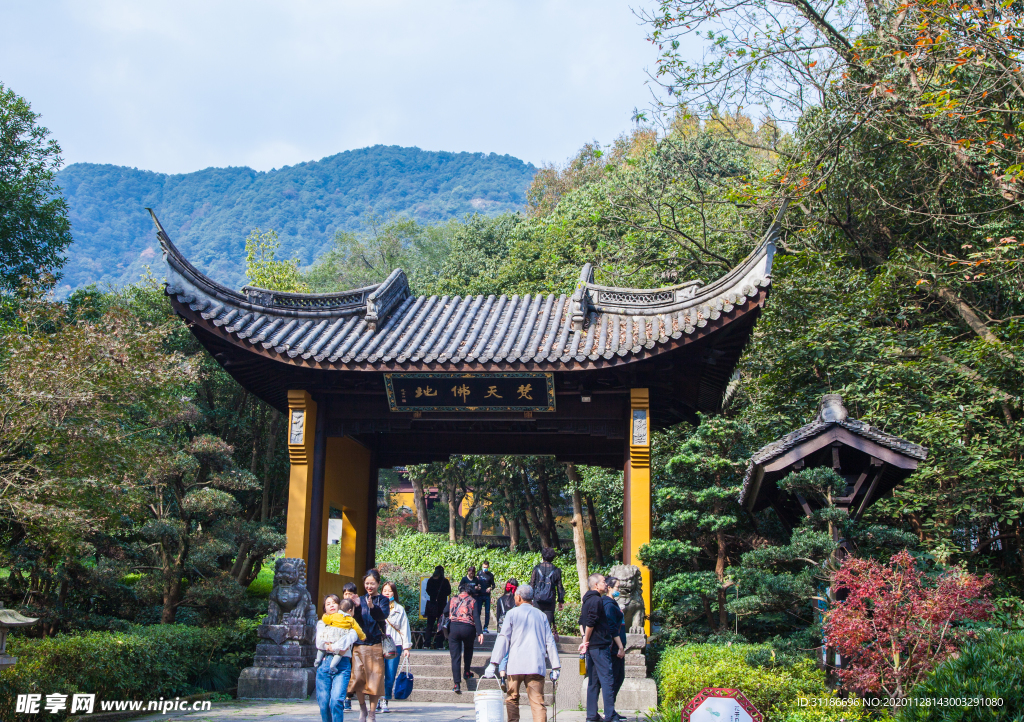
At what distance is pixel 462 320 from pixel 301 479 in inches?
127

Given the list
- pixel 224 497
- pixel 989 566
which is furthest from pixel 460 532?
pixel 989 566

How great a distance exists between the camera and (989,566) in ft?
40.2

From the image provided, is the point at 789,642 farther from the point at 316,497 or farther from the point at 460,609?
the point at 316,497

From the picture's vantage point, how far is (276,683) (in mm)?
9508

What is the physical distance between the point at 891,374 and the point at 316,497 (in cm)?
828

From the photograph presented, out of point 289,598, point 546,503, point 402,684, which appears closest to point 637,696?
point 402,684

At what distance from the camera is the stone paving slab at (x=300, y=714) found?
314 inches

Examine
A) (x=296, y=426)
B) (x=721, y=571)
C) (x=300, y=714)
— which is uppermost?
(x=296, y=426)

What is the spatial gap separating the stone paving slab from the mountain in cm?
10905

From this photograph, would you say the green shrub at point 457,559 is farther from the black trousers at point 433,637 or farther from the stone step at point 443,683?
the stone step at point 443,683

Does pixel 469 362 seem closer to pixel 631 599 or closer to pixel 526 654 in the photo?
pixel 631 599

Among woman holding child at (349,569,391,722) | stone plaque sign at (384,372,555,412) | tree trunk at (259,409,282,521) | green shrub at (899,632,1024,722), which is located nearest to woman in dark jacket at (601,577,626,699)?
woman holding child at (349,569,391,722)

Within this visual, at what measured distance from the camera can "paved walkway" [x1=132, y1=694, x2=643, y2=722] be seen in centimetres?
796

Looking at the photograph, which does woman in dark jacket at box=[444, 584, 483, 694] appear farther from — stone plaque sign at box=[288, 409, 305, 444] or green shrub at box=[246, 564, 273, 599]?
green shrub at box=[246, 564, 273, 599]
